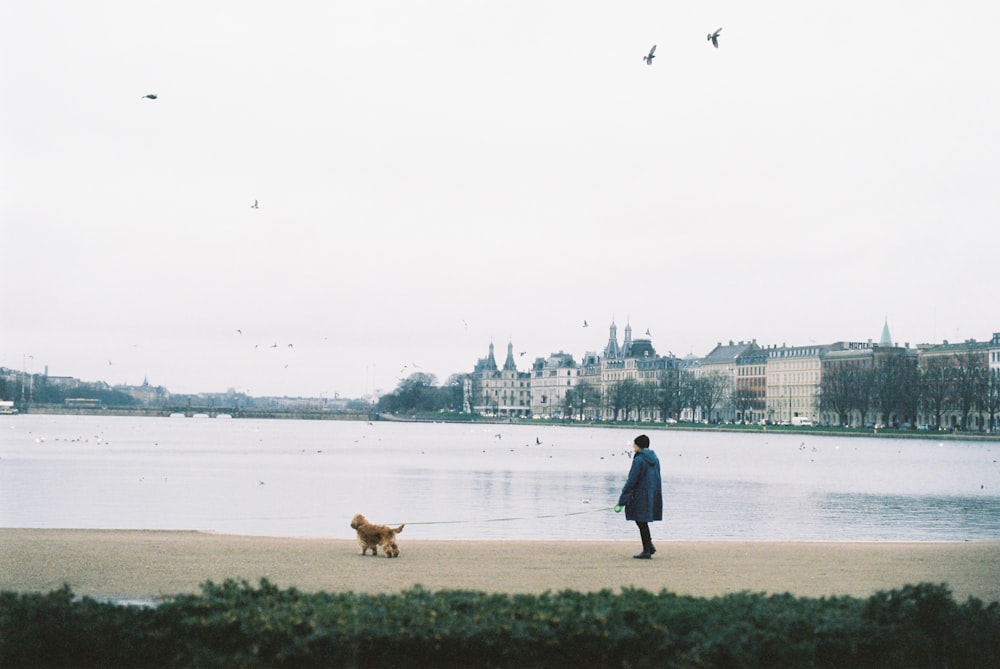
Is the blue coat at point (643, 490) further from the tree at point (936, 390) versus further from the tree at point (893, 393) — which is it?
the tree at point (893, 393)

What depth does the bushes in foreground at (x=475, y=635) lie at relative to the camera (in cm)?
1062

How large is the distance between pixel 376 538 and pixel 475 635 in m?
9.15

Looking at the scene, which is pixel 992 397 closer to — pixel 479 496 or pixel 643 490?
pixel 479 496

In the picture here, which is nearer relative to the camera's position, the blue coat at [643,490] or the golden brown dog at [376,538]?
the golden brown dog at [376,538]

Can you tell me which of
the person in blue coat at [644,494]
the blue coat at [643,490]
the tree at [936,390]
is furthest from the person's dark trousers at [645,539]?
the tree at [936,390]

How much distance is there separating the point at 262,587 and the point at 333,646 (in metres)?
1.59

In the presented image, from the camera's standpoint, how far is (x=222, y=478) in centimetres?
5256

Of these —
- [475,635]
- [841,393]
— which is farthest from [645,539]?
[841,393]

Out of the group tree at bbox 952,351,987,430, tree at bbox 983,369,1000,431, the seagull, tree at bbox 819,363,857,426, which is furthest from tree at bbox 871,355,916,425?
the seagull

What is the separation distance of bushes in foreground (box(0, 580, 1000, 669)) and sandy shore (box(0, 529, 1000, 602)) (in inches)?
133

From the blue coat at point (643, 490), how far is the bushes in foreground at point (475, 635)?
8598 millimetres

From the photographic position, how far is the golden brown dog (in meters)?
19.6

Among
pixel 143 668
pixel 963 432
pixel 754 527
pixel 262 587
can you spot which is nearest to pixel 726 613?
pixel 262 587

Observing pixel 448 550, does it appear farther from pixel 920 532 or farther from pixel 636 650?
pixel 920 532
